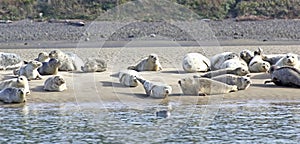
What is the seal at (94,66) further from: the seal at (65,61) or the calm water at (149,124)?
the calm water at (149,124)

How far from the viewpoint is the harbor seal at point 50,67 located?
1560 centimetres

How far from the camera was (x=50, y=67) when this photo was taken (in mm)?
15625

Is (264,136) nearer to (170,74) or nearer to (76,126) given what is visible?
(76,126)

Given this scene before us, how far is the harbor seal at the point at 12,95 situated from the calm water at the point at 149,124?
7.3 inches

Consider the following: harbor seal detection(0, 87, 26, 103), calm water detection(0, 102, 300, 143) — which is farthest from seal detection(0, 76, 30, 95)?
calm water detection(0, 102, 300, 143)

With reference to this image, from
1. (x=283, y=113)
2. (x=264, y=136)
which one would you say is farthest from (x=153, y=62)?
(x=264, y=136)

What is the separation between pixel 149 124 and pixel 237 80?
3271 millimetres

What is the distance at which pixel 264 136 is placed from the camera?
10297 millimetres

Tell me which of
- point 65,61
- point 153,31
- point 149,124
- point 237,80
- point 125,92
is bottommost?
point 149,124

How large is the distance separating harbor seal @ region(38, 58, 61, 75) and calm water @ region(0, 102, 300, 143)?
255cm

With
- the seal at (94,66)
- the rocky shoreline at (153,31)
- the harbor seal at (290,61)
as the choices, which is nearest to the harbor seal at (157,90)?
the seal at (94,66)

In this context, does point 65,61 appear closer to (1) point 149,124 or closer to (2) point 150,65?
(2) point 150,65

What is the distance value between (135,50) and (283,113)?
1258 cm

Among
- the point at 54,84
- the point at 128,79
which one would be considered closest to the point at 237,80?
the point at 128,79
